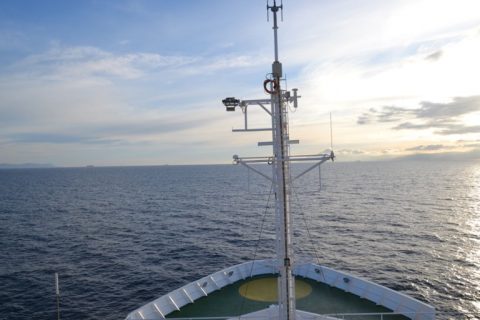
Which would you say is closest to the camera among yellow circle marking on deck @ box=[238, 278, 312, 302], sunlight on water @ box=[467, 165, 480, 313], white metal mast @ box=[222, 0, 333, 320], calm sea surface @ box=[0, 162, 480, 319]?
white metal mast @ box=[222, 0, 333, 320]

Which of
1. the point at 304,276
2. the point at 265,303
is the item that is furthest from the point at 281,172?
the point at 304,276

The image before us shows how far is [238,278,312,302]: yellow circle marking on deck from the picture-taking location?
27703mm

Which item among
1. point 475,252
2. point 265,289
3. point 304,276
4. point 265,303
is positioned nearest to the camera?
point 265,303

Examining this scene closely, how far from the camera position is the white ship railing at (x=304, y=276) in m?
25.2

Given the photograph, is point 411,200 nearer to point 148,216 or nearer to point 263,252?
point 263,252

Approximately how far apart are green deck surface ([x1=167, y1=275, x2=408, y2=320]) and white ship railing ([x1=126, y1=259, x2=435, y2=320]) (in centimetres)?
49

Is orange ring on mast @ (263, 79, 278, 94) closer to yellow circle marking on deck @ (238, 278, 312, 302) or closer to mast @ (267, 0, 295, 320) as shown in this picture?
mast @ (267, 0, 295, 320)

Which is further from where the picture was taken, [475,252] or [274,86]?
[475,252]

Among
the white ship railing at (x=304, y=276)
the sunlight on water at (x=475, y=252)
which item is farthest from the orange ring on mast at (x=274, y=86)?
the sunlight on water at (x=475, y=252)

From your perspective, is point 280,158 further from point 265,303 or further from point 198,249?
point 198,249

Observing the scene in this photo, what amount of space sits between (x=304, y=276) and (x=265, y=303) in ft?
21.3

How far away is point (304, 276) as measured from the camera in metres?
31.7

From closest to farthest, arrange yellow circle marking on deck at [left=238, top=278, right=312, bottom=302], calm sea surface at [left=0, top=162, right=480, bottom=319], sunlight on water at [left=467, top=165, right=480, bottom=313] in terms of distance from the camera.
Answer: yellow circle marking on deck at [left=238, top=278, right=312, bottom=302] < sunlight on water at [left=467, top=165, right=480, bottom=313] < calm sea surface at [left=0, top=162, right=480, bottom=319]

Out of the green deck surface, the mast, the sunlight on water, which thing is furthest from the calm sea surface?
the green deck surface
